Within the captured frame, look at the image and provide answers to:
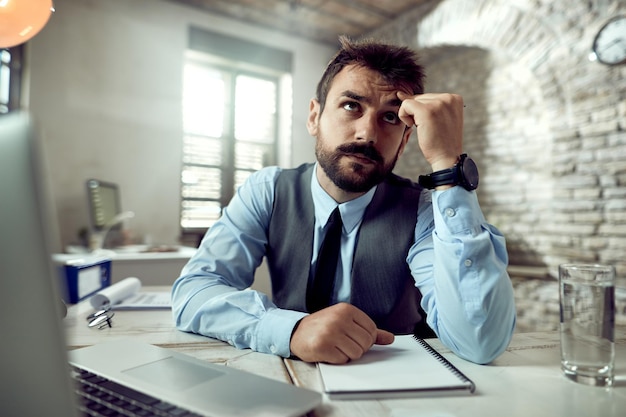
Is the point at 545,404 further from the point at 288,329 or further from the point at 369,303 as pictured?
the point at 369,303

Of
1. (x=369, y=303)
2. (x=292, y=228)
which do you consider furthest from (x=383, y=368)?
(x=292, y=228)

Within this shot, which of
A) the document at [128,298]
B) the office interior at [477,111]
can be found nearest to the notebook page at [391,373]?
the document at [128,298]

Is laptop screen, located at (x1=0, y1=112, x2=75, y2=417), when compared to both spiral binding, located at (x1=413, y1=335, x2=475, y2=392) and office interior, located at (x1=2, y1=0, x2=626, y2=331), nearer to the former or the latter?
spiral binding, located at (x1=413, y1=335, x2=475, y2=392)

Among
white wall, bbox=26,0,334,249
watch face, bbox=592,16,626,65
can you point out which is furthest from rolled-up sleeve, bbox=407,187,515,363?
white wall, bbox=26,0,334,249

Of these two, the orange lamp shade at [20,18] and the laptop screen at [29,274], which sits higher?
the orange lamp shade at [20,18]

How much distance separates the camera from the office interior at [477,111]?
3.03 metres

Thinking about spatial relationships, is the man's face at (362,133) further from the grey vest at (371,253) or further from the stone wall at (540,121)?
the stone wall at (540,121)

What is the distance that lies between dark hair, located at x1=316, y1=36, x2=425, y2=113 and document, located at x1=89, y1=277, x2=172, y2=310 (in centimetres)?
76

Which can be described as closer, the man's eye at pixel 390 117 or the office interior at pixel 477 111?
the man's eye at pixel 390 117

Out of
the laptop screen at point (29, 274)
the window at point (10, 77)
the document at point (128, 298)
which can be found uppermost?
the window at point (10, 77)

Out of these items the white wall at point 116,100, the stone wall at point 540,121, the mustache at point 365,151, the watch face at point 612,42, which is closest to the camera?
the mustache at point 365,151

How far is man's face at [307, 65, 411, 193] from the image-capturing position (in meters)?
1.16

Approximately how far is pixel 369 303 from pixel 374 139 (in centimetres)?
44

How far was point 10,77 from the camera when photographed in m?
3.23
